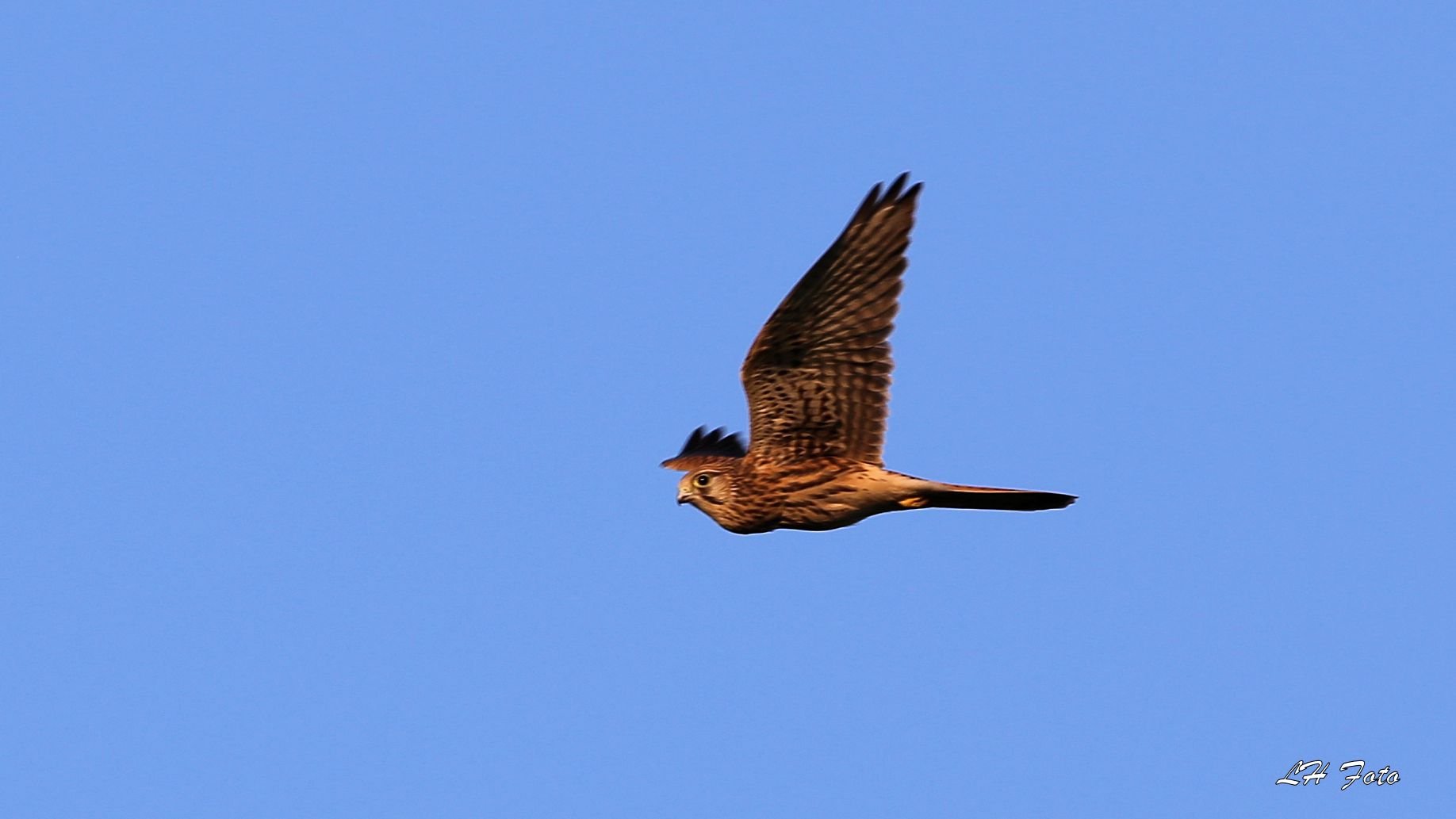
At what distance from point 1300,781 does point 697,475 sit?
164 inches

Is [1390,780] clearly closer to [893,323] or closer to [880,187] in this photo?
[893,323]

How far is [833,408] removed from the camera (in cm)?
1004

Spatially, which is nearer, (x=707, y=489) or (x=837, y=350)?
(x=837, y=350)

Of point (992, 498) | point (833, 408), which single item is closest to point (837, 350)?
point (833, 408)

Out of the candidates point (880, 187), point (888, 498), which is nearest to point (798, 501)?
point (888, 498)

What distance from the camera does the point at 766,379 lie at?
32.7 feet

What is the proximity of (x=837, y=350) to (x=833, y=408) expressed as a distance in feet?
1.26

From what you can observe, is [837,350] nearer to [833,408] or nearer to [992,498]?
[833,408]

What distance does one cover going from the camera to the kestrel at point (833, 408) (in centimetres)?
959

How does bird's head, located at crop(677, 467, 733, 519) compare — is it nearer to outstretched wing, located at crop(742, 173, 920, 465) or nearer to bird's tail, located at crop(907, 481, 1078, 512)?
outstretched wing, located at crop(742, 173, 920, 465)

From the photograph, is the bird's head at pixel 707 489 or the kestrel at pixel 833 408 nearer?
the kestrel at pixel 833 408

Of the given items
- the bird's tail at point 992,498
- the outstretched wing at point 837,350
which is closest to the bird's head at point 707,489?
the outstretched wing at point 837,350

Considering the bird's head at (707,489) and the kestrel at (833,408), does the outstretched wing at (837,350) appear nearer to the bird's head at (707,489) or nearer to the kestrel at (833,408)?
the kestrel at (833,408)

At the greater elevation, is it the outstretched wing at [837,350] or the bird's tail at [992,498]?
the outstretched wing at [837,350]
